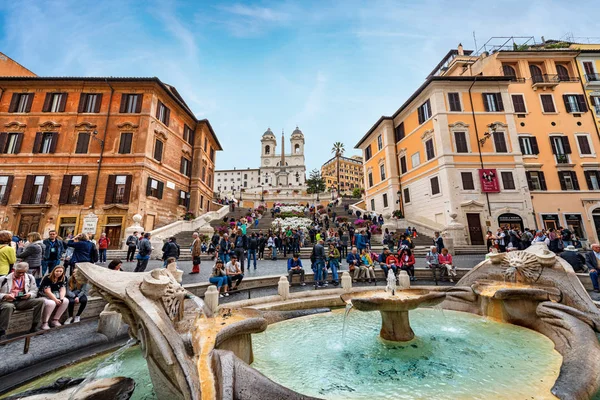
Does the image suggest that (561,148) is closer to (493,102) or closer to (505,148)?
(505,148)

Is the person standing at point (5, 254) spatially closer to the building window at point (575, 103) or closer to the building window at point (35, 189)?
the building window at point (35, 189)

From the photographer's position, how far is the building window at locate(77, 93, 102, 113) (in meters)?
21.8

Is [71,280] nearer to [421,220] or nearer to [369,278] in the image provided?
[369,278]

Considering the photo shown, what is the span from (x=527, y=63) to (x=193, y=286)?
3454 centimetres

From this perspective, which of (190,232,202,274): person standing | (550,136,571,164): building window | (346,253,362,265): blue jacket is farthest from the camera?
(550,136,571,164): building window

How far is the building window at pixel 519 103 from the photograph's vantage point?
78.0 feet

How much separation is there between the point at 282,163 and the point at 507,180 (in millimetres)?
69757

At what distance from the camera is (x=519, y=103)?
2388cm

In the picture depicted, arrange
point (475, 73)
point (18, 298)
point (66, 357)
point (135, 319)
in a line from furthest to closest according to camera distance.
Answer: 1. point (475, 73)
2. point (18, 298)
3. point (66, 357)
4. point (135, 319)

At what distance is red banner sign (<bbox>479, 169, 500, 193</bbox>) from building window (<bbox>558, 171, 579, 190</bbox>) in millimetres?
6723

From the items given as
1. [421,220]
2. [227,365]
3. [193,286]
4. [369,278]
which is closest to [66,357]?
[193,286]

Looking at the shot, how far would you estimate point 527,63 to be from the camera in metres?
24.8

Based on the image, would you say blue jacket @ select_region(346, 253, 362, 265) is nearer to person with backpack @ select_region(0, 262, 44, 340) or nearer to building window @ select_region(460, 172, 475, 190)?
person with backpack @ select_region(0, 262, 44, 340)

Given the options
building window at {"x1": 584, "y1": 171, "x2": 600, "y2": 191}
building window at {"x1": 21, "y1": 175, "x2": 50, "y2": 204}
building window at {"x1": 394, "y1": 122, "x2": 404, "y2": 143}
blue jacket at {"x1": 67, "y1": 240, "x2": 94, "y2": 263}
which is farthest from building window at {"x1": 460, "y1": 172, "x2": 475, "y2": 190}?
building window at {"x1": 21, "y1": 175, "x2": 50, "y2": 204}
